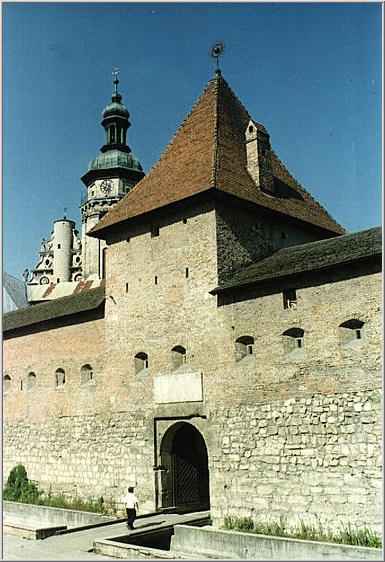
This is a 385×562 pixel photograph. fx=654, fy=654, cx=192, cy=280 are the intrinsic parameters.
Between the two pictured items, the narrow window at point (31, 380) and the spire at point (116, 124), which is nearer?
the narrow window at point (31, 380)

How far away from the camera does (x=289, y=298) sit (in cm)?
1329

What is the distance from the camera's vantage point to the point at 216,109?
17406mm

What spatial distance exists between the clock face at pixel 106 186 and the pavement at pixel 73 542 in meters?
37.5

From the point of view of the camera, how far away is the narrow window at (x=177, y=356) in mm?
15227

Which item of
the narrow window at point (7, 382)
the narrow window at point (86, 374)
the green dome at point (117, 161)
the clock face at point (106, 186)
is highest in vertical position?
the green dome at point (117, 161)

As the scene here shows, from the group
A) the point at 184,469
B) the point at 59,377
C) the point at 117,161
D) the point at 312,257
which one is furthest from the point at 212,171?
the point at 117,161

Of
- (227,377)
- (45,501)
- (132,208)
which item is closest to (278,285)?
(227,377)

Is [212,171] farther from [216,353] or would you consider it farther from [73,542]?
[73,542]

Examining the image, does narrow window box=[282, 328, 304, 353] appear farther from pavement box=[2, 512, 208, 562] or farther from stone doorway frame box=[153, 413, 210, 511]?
pavement box=[2, 512, 208, 562]

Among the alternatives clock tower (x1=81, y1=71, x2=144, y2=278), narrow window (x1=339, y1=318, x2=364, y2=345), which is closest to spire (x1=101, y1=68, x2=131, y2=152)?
clock tower (x1=81, y1=71, x2=144, y2=278)

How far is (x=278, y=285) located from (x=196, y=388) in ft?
10.1

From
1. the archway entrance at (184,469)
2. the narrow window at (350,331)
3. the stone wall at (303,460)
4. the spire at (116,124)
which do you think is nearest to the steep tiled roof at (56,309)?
the archway entrance at (184,469)

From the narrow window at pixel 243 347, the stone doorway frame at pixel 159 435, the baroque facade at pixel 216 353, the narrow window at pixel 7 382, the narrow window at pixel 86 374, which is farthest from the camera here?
the narrow window at pixel 7 382

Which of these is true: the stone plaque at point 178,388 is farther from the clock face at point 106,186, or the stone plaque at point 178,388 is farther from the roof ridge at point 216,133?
the clock face at point 106,186
